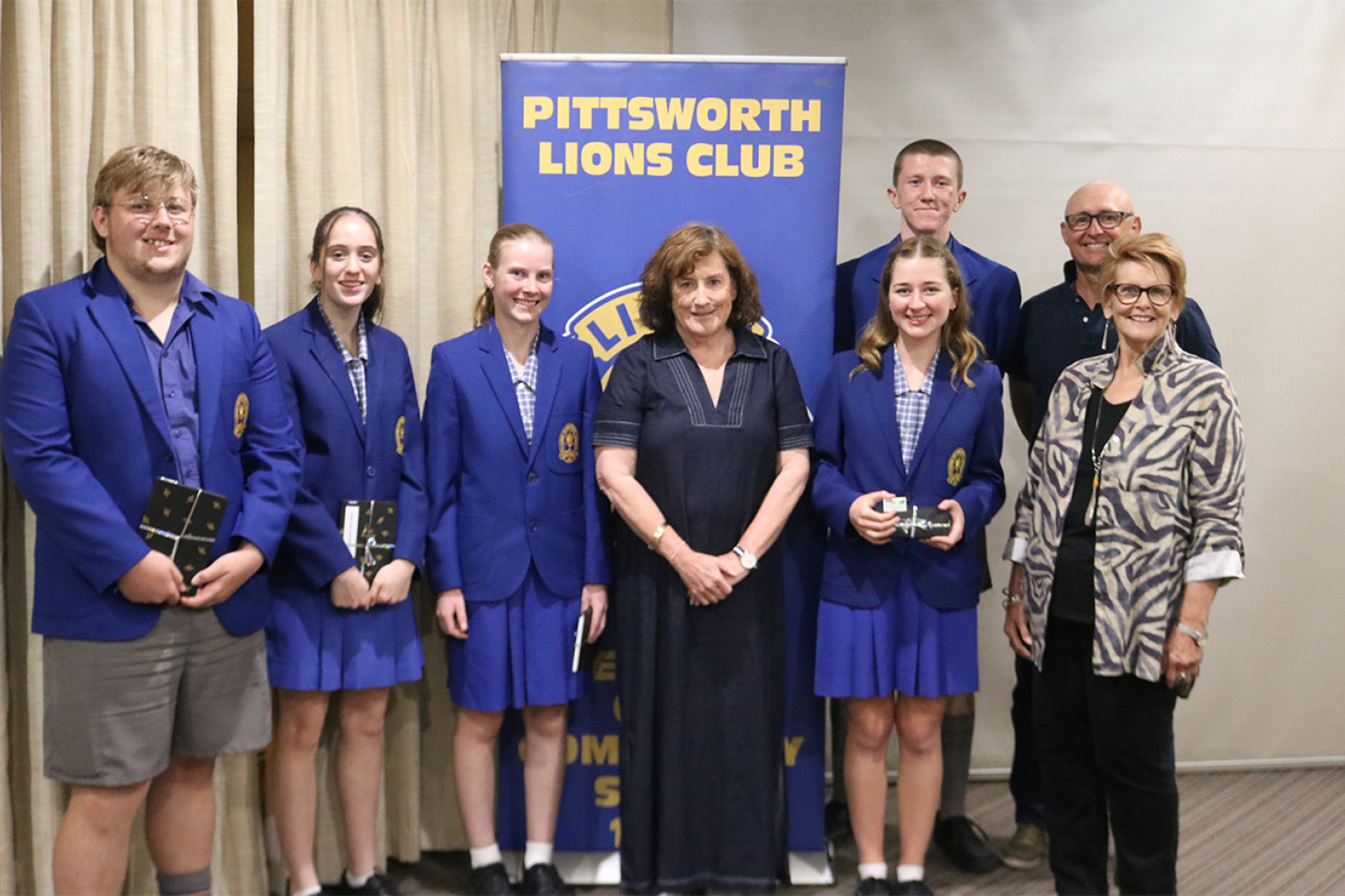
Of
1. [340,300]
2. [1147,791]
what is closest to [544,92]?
[340,300]

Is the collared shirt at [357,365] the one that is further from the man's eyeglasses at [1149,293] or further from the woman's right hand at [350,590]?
the man's eyeglasses at [1149,293]

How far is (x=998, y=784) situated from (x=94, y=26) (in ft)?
12.4

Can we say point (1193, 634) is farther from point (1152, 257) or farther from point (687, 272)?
point (687, 272)

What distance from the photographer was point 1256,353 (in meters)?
4.23

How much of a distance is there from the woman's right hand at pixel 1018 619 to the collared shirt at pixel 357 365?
5.67 feet

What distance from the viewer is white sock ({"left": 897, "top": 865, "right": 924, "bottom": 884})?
298cm

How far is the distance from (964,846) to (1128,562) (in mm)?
1288

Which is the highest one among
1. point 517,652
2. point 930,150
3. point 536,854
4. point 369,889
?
point 930,150

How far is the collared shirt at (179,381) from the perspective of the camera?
2.42 m

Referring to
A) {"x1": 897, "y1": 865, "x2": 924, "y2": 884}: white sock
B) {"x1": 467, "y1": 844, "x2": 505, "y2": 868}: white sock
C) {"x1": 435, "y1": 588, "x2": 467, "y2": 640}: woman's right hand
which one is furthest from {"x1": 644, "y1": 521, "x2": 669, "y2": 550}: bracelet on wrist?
{"x1": 897, "y1": 865, "x2": 924, "y2": 884}: white sock

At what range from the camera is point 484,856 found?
3.06 metres

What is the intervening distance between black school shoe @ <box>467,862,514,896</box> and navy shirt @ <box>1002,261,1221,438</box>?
1947 millimetres

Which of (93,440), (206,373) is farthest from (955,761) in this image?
(93,440)

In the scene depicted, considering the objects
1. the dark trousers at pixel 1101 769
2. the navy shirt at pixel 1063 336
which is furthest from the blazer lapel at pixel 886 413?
the dark trousers at pixel 1101 769
